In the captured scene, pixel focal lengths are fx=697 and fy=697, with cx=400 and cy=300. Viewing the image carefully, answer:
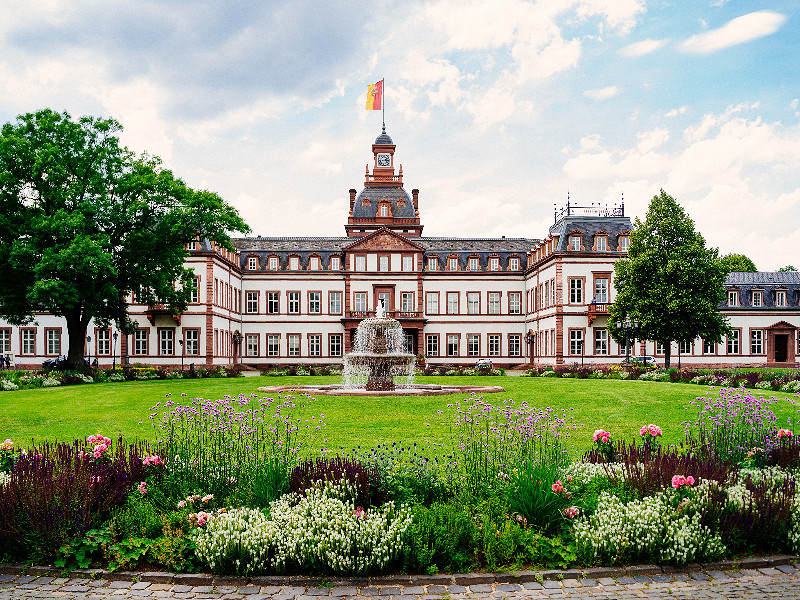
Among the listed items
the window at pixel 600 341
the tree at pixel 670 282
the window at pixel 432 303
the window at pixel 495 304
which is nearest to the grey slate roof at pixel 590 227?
the window at pixel 600 341

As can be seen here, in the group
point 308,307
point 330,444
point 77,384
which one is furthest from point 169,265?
point 330,444

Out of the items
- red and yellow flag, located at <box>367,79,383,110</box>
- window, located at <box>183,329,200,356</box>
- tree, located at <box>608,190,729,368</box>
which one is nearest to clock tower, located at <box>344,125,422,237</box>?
red and yellow flag, located at <box>367,79,383,110</box>

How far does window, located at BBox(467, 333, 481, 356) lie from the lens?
58156 millimetres

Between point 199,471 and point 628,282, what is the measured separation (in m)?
37.9

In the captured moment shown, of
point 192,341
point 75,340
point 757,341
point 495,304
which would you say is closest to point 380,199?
point 495,304

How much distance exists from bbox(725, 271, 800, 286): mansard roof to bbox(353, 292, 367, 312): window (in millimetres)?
28968

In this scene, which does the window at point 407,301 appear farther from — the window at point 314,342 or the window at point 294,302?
the window at point 294,302

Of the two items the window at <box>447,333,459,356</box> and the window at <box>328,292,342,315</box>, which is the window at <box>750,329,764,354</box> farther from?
the window at <box>328,292,342,315</box>

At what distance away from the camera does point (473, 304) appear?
190ft

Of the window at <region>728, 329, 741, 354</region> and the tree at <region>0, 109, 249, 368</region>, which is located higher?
the tree at <region>0, 109, 249, 368</region>

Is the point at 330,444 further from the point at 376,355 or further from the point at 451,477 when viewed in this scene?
the point at 376,355

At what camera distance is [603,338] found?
49.3 metres

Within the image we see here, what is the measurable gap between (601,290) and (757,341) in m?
15.0

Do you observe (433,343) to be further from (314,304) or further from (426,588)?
(426,588)
